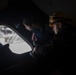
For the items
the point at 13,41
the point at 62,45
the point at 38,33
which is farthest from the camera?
the point at 38,33

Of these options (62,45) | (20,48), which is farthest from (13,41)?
(62,45)

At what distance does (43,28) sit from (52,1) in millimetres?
408

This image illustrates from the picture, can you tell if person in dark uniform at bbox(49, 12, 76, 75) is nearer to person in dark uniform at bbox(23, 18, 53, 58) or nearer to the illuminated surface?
person in dark uniform at bbox(23, 18, 53, 58)

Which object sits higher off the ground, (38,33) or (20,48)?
(38,33)

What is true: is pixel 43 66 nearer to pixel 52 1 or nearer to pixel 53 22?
pixel 53 22

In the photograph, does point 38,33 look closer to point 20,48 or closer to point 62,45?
point 20,48

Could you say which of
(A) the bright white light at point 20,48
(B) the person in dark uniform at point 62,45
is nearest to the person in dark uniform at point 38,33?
(A) the bright white light at point 20,48

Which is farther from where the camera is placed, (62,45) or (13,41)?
(13,41)

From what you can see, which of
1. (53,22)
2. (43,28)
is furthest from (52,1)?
(53,22)

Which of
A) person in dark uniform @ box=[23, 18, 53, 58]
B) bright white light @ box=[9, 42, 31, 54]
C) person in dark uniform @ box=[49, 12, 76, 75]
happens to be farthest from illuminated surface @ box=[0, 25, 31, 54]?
person in dark uniform @ box=[49, 12, 76, 75]

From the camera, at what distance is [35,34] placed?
1.89 meters

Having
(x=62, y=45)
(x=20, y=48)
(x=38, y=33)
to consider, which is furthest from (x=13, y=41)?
(x=62, y=45)

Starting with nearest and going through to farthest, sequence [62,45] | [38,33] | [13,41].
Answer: [62,45] → [13,41] → [38,33]

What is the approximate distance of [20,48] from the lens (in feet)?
5.95
